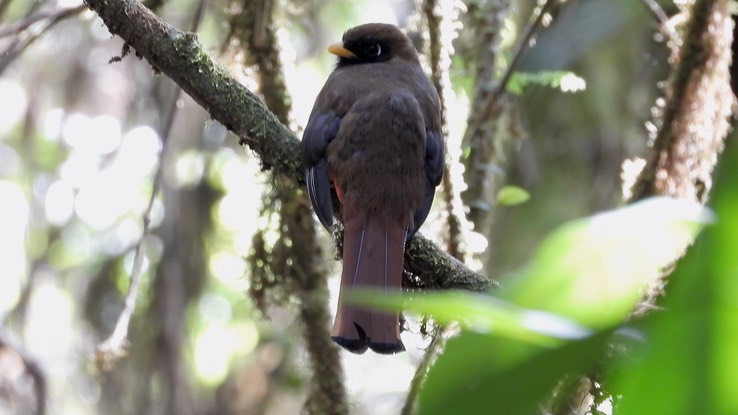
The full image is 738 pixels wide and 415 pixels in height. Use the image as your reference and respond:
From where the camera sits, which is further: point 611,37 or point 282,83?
point 611,37

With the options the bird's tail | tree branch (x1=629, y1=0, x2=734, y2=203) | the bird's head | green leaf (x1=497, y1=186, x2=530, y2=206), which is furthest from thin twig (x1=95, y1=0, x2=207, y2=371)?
tree branch (x1=629, y1=0, x2=734, y2=203)

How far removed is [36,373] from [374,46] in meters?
1.86

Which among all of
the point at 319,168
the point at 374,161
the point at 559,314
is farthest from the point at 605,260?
the point at 374,161

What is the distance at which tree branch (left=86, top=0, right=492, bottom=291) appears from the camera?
2.46m

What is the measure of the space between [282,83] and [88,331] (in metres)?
2.61

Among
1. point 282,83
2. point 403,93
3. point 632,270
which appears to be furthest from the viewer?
point 282,83

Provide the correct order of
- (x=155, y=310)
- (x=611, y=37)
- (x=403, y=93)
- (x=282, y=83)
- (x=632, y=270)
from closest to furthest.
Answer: (x=632, y=270) < (x=403, y=93) < (x=282, y=83) < (x=155, y=310) < (x=611, y=37)

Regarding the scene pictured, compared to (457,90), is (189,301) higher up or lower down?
lower down

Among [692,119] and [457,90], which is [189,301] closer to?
[457,90]

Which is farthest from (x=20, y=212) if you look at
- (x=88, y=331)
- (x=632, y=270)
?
(x=632, y=270)

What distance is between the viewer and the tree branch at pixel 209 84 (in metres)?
2.46

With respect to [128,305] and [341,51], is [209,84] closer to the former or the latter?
[128,305]

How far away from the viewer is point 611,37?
5.40 metres

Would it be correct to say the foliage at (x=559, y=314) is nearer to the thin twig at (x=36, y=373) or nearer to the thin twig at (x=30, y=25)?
the thin twig at (x=30, y=25)
